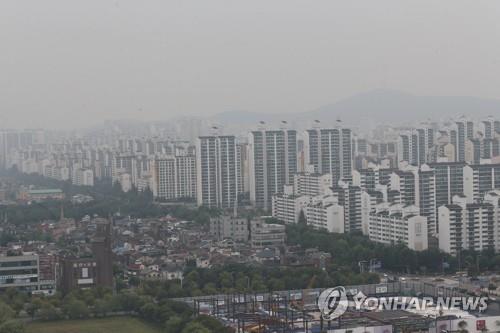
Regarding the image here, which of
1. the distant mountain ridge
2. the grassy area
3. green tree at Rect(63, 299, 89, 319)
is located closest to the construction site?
the grassy area

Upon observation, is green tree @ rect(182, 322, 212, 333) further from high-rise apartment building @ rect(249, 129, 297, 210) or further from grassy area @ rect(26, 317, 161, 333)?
high-rise apartment building @ rect(249, 129, 297, 210)

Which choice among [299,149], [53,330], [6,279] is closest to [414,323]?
[53,330]

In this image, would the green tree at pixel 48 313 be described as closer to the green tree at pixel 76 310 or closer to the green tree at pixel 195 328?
the green tree at pixel 76 310

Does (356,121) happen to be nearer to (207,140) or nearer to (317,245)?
(207,140)

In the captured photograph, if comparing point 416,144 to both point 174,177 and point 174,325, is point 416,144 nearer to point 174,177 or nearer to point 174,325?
point 174,177

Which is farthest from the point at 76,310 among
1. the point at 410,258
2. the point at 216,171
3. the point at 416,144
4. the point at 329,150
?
the point at 416,144
